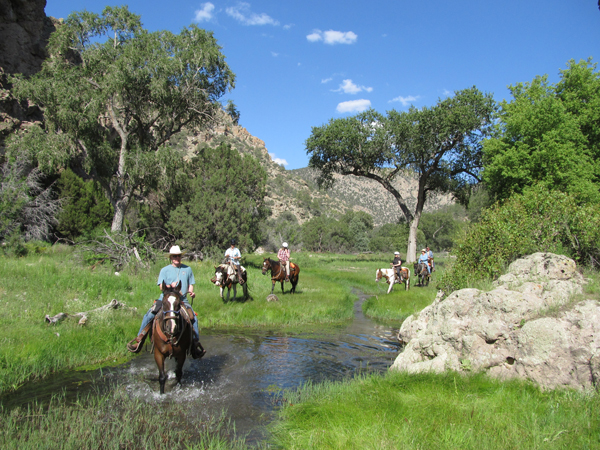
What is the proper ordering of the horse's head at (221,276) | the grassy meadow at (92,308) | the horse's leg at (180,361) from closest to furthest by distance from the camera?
the horse's leg at (180,361) < the grassy meadow at (92,308) < the horse's head at (221,276)

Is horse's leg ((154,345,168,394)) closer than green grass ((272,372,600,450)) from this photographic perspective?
No

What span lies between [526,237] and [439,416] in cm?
763

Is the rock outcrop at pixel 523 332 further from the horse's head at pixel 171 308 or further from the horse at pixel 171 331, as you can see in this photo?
the horse's head at pixel 171 308

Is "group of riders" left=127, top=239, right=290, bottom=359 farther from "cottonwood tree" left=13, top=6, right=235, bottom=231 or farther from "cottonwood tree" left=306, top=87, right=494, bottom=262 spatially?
"cottonwood tree" left=306, top=87, right=494, bottom=262

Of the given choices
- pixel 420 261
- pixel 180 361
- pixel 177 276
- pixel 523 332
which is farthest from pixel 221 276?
pixel 420 261

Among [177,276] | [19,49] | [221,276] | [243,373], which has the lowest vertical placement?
[243,373]

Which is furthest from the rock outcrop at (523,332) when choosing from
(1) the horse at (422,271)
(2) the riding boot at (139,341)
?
(1) the horse at (422,271)

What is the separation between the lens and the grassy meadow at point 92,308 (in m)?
8.36

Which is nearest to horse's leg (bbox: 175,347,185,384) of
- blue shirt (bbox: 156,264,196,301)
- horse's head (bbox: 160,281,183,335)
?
horse's head (bbox: 160,281,183,335)

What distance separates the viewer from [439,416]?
541 centimetres

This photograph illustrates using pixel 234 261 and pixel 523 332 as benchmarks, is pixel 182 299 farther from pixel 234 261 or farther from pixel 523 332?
pixel 234 261

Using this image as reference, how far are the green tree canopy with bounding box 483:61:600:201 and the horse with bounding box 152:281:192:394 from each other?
25.1 metres

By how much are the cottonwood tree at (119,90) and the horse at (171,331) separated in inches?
790

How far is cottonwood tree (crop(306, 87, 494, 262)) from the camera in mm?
35562
